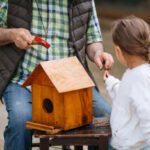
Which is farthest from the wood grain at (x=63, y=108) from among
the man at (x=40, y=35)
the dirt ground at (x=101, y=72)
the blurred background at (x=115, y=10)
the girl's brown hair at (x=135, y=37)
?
the blurred background at (x=115, y=10)

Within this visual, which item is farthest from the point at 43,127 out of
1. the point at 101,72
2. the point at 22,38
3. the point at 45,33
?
the point at 101,72

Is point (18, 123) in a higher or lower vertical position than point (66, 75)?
lower

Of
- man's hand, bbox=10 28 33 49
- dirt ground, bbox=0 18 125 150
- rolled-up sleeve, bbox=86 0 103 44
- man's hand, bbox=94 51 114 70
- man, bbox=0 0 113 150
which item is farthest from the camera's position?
dirt ground, bbox=0 18 125 150

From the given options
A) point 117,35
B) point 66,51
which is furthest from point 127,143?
point 66,51

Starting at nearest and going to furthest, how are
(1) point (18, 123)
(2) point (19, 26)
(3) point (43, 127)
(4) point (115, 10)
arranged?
(3) point (43, 127), (1) point (18, 123), (2) point (19, 26), (4) point (115, 10)

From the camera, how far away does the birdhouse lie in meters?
2.59

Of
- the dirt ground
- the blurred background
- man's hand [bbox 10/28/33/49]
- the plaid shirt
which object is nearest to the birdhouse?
man's hand [bbox 10/28/33/49]

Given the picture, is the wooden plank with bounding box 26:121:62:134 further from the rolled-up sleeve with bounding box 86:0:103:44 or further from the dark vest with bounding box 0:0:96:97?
the rolled-up sleeve with bounding box 86:0:103:44

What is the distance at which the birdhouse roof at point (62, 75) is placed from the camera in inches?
101

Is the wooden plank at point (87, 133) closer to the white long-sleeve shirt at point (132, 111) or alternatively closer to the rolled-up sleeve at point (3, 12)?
the white long-sleeve shirt at point (132, 111)

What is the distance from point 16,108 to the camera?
2.91 m

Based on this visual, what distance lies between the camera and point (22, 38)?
288 cm

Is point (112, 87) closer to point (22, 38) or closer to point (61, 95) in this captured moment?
point (61, 95)

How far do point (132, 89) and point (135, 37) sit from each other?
0.28 m
